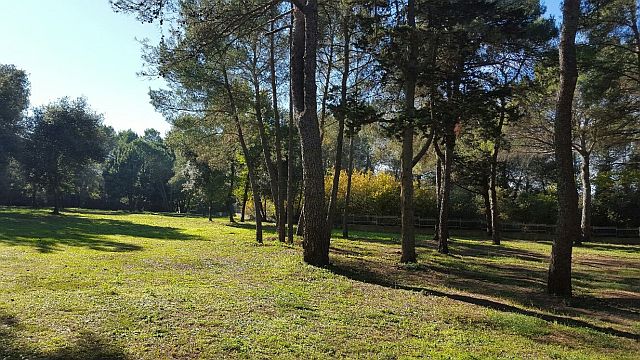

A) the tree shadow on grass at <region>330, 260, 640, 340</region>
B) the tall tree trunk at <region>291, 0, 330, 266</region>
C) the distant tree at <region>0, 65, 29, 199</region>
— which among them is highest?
the distant tree at <region>0, 65, 29, 199</region>

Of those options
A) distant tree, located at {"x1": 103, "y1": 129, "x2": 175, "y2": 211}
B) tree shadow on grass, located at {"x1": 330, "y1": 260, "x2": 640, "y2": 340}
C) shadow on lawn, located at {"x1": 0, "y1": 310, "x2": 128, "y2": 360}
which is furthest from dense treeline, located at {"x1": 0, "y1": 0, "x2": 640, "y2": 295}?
distant tree, located at {"x1": 103, "y1": 129, "x2": 175, "y2": 211}

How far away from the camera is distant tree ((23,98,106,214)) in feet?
114

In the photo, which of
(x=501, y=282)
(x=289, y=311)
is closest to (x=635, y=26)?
(x=501, y=282)

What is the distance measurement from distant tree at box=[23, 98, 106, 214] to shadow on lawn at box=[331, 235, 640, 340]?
1171 inches

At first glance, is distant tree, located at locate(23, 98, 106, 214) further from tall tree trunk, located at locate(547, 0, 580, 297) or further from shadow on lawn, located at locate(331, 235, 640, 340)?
tall tree trunk, located at locate(547, 0, 580, 297)

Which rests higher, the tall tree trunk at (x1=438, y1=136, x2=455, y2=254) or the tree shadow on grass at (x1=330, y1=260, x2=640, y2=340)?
the tall tree trunk at (x1=438, y1=136, x2=455, y2=254)

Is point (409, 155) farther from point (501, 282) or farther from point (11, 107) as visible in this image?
point (11, 107)

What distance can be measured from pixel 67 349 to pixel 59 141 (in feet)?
118

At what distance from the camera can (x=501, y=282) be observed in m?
11.1

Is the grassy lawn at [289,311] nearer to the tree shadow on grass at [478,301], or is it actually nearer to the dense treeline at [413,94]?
the tree shadow on grass at [478,301]

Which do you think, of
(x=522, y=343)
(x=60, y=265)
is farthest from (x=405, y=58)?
(x=60, y=265)

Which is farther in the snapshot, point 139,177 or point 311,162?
point 139,177

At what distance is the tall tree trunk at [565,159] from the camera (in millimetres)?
8750

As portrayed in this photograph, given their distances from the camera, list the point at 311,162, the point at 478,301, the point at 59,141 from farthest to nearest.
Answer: the point at 59,141 → the point at 311,162 → the point at 478,301
